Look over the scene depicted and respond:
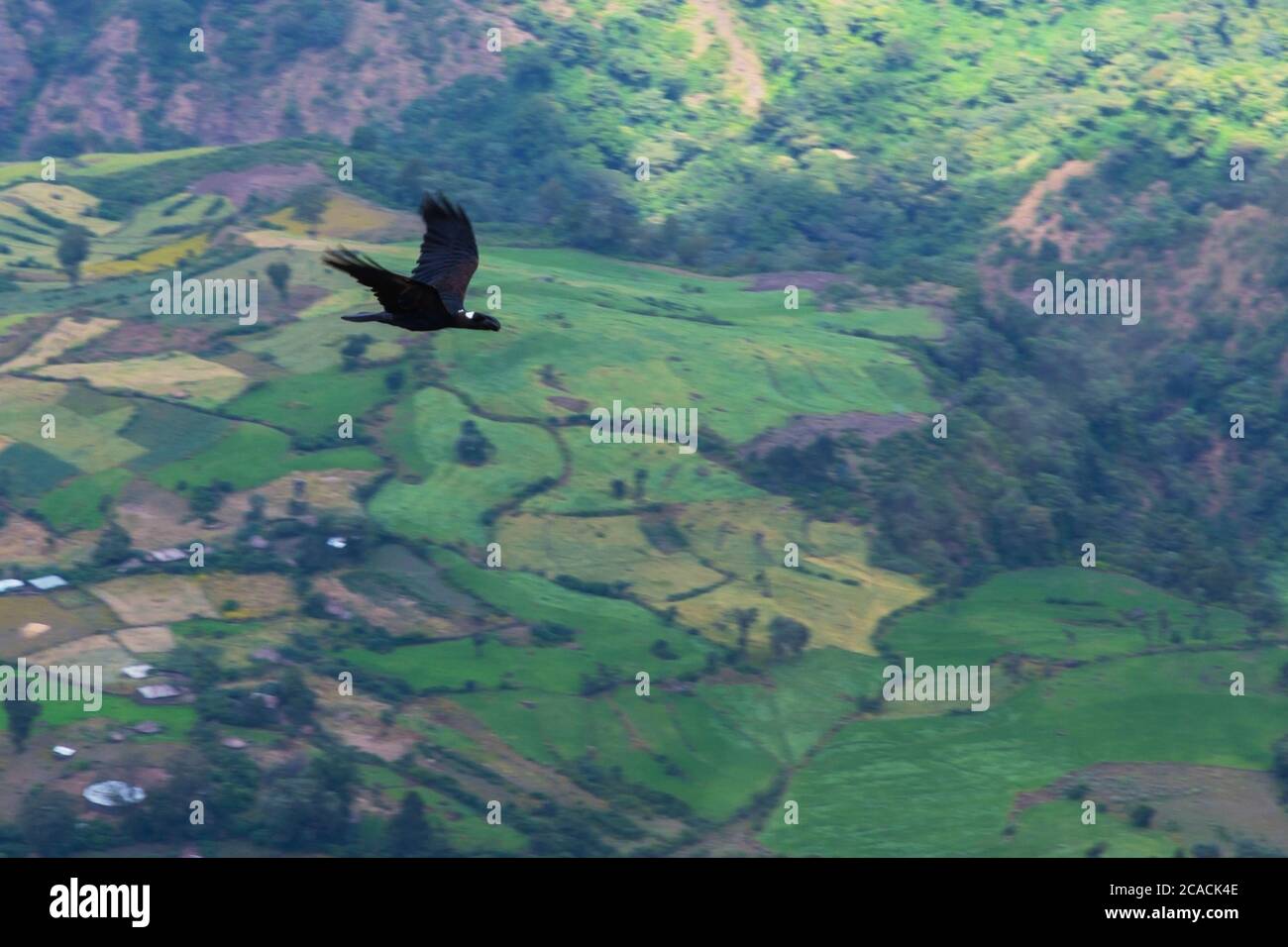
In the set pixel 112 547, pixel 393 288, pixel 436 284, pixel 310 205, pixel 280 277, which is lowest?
pixel 393 288

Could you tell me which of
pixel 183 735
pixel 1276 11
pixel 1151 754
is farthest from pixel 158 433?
pixel 1276 11

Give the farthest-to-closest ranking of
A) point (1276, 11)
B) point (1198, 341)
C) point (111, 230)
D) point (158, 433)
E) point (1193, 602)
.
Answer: point (1276, 11) → point (1198, 341) → point (111, 230) → point (1193, 602) → point (158, 433)

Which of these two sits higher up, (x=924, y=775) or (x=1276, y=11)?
(x=1276, y=11)

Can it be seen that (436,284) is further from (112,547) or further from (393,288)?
(112,547)

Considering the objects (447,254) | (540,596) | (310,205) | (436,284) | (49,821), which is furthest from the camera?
(310,205)

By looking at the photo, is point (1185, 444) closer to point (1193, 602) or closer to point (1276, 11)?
point (1193, 602)

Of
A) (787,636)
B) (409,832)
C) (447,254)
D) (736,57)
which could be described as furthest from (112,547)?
(736,57)

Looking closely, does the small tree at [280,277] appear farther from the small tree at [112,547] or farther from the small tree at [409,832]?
the small tree at [409,832]
